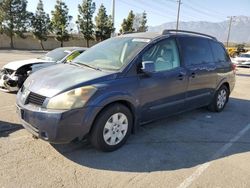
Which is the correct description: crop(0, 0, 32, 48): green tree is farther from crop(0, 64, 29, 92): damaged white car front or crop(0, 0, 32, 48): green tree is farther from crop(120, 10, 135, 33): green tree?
crop(0, 64, 29, 92): damaged white car front

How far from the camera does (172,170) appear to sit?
13.2ft

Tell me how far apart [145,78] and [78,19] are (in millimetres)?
43911

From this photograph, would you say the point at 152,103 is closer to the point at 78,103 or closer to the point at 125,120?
the point at 125,120

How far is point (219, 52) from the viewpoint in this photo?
713cm

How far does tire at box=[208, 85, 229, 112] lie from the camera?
22.9ft

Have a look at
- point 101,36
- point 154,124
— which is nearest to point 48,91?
point 154,124

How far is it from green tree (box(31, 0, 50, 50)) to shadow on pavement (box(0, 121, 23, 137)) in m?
40.3

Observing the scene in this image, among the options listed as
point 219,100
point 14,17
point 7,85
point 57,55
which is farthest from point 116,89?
point 14,17

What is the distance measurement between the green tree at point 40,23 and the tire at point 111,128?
137 ft

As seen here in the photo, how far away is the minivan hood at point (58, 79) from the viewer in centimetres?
404

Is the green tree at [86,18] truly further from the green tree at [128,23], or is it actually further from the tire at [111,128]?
the tire at [111,128]

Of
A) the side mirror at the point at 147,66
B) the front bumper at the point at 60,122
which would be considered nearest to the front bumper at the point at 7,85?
the front bumper at the point at 60,122

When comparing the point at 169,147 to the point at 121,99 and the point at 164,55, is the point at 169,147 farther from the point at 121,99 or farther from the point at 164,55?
the point at 164,55

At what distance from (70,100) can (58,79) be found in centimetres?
49
